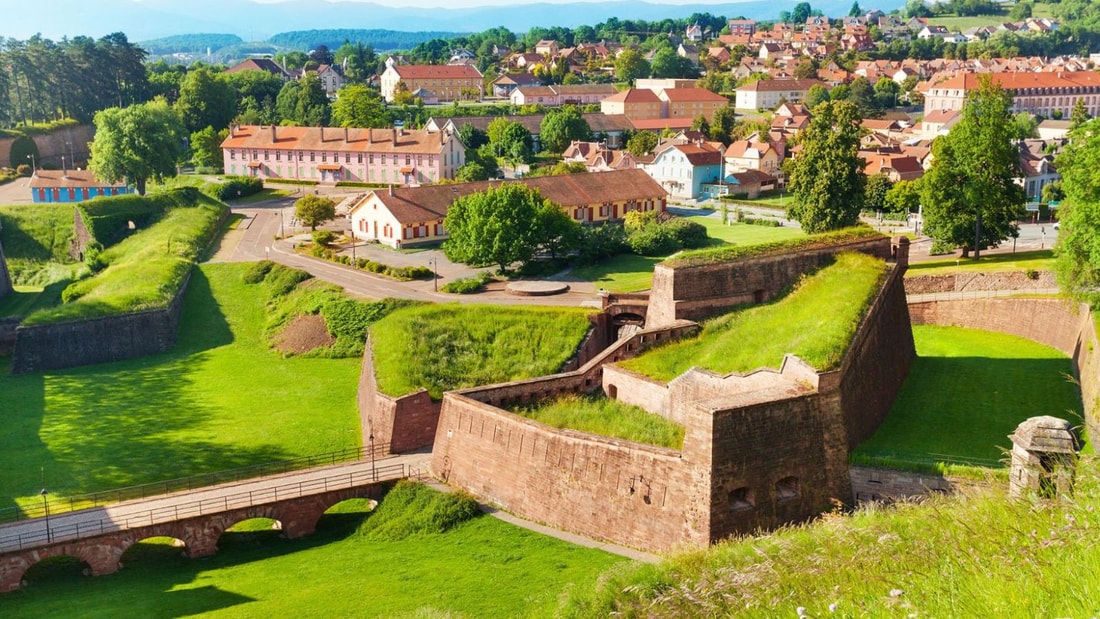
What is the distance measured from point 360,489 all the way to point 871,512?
1601 cm

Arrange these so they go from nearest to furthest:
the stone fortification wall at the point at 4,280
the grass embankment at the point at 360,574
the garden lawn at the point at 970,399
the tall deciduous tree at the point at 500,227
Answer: the grass embankment at the point at 360,574 < the garden lawn at the point at 970,399 < the tall deciduous tree at the point at 500,227 < the stone fortification wall at the point at 4,280

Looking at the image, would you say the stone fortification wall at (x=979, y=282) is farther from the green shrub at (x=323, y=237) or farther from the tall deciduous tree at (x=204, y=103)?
the tall deciduous tree at (x=204, y=103)

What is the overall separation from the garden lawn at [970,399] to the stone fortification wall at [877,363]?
0.38 m

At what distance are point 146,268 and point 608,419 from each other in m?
31.3

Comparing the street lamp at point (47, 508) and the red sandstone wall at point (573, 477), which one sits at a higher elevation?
the red sandstone wall at point (573, 477)

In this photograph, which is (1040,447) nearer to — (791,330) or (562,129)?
(791,330)

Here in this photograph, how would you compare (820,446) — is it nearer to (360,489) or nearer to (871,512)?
(871,512)

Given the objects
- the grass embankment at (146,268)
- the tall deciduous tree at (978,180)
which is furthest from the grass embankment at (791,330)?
the grass embankment at (146,268)

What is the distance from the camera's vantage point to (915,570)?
1178 cm

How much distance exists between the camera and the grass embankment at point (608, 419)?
28141 mm

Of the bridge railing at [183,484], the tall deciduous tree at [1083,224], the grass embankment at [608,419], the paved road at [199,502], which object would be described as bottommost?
the bridge railing at [183,484]

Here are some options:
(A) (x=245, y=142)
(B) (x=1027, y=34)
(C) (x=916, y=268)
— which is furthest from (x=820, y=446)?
(B) (x=1027, y=34)

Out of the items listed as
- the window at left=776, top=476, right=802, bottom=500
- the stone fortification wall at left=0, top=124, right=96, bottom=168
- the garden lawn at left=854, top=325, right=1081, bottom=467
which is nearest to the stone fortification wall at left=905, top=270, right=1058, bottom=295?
the garden lawn at left=854, top=325, right=1081, bottom=467

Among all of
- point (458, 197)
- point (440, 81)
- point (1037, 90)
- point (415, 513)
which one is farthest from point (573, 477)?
point (440, 81)
